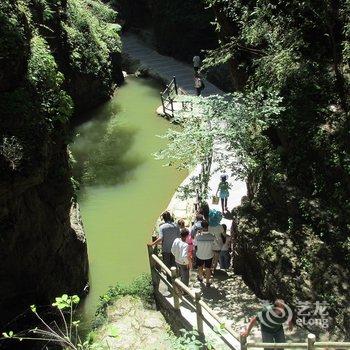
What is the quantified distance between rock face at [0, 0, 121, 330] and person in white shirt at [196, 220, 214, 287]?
317 cm

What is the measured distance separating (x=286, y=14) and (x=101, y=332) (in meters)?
7.49

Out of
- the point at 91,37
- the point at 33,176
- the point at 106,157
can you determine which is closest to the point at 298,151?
the point at 33,176

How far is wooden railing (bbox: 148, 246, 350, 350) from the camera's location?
250 inches

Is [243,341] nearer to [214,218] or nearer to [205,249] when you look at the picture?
[205,249]

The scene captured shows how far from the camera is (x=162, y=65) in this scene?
26438 millimetres

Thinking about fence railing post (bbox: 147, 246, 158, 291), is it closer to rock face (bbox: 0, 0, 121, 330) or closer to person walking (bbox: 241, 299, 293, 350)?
rock face (bbox: 0, 0, 121, 330)

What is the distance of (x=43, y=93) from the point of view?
9.86 meters

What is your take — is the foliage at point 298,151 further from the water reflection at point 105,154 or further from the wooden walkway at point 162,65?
the wooden walkway at point 162,65

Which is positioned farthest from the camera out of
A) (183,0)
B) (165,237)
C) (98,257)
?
(183,0)

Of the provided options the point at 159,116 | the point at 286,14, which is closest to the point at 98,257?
the point at 286,14

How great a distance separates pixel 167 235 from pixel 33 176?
2721 millimetres

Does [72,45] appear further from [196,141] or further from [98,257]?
[196,141]

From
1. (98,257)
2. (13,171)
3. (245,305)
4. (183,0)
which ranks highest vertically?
(183,0)

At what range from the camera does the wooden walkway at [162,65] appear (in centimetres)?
2280
